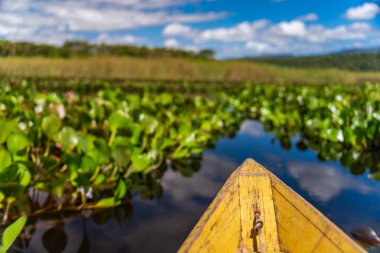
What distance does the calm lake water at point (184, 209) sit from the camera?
225 centimetres

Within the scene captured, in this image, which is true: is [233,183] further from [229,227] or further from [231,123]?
[231,123]

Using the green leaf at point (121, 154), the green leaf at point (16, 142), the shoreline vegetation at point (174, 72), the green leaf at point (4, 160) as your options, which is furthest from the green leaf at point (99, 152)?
the shoreline vegetation at point (174, 72)

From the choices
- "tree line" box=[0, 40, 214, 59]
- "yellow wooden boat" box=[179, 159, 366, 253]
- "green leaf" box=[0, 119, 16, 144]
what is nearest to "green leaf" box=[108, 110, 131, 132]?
"green leaf" box=[0, 119, 16, 144]

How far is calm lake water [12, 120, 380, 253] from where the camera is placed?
2254 millimetres

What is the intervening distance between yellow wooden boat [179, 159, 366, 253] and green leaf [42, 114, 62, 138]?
5.82ft

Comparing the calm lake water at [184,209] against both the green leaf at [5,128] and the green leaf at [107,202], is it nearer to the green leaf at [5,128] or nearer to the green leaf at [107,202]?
the green leaf at [107,202]

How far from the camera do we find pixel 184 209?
9.07 ft

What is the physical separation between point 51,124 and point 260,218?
1.91m

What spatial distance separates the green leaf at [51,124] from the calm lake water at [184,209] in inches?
27.3

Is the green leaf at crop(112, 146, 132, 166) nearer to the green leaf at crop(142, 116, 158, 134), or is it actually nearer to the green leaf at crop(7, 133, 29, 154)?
the green leaf at crop(7, 133, 29, 154)

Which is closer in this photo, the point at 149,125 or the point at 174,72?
the point at 149,125

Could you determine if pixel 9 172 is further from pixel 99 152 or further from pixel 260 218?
pixel 260 218

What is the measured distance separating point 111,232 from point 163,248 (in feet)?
1.15

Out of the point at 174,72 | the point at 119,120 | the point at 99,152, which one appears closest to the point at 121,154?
the point at 99,152
